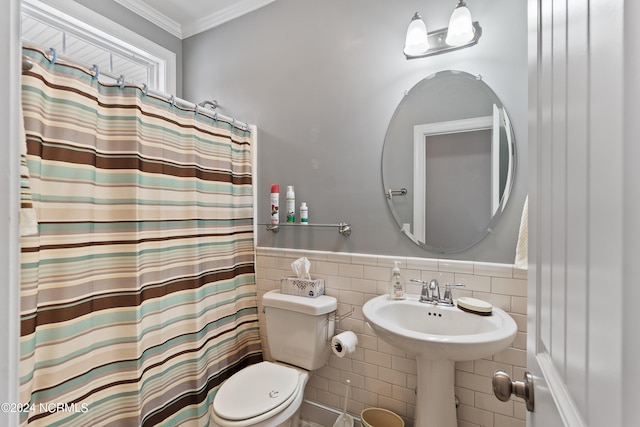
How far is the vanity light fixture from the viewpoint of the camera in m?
1.43

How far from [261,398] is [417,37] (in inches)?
70.6

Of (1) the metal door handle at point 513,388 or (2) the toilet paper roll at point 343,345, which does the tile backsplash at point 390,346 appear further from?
(1) the metal door handle at point 513,388

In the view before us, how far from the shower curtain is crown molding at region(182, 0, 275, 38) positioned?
0.87 meters

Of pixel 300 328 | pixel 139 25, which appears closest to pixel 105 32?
pixel 139 25

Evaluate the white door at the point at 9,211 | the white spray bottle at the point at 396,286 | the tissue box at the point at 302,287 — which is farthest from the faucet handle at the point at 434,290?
the white door at the point at 9,211

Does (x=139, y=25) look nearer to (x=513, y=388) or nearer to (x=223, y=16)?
(x=223, y=16)

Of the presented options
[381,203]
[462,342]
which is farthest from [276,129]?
[462,342]

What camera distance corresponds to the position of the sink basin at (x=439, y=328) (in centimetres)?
111

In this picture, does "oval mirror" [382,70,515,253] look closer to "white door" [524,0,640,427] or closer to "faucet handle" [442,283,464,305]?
"faucet handle" [442,283,464,305]

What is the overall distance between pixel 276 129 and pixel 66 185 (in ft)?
3.82

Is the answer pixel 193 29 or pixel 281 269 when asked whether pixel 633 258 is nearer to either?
pixel 281 269

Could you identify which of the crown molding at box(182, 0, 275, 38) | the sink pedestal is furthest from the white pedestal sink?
the crown molding at box(182, 0, 275, 38)

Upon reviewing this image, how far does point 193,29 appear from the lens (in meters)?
2.42

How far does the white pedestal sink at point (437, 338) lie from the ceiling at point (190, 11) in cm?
205
